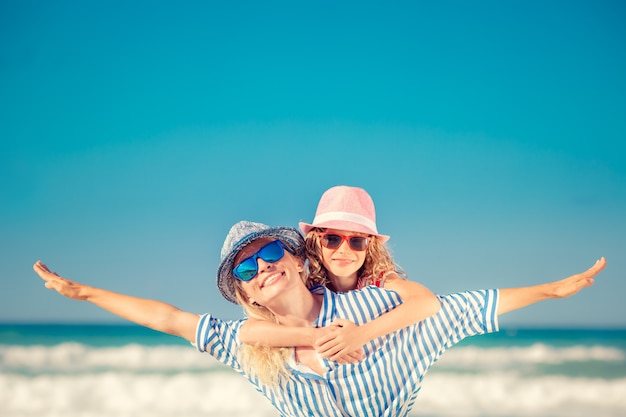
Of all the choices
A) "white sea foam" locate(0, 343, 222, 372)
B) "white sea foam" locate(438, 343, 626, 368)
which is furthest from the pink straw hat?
"white sea foam" locate(438, 343, 626, 368)

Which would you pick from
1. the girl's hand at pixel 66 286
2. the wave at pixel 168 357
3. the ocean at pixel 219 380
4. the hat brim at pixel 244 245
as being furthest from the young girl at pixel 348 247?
the wave at pixel 168 357

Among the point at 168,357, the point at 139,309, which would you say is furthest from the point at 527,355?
the point at 139,309

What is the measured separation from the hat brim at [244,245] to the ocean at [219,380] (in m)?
7.76

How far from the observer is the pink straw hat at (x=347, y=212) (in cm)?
459

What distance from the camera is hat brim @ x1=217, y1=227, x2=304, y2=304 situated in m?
3.77

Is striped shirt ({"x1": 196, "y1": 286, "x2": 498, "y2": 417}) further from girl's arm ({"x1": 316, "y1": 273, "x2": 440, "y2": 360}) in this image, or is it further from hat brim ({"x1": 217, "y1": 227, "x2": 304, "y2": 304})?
hat brim ({"x1": 217, "y1": 227, "x2": 304, "y2": 304})

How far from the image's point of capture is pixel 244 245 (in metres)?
3.80

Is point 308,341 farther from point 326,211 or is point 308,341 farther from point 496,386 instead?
point 496,386

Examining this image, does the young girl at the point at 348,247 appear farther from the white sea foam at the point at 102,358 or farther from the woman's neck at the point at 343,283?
the white sea foam at the point at 102,358

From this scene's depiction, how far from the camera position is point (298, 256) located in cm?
401

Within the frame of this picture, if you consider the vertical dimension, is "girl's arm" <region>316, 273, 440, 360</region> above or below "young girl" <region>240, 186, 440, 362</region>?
below

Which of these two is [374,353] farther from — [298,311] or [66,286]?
[66,286]

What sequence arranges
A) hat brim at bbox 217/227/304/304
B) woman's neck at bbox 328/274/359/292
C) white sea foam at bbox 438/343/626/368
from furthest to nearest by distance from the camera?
1. white sea foam at bbox 438/343/626/368
2. woman's neck at bbox 328/274/359/292
3. hat brim at bbox 217/227/304/304

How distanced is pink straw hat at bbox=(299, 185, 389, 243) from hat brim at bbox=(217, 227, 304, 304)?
0.57 meters
